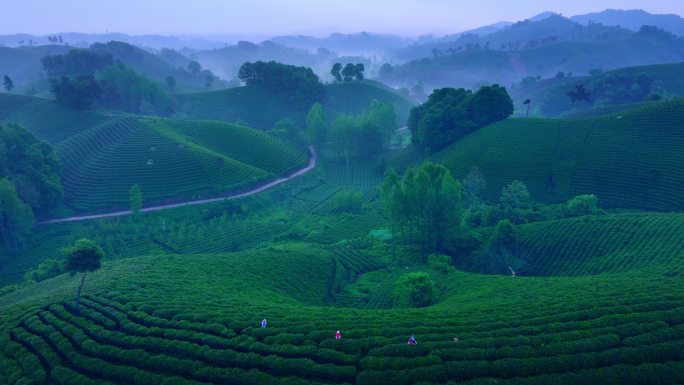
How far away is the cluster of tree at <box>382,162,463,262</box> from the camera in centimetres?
5638

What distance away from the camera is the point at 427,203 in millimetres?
56969

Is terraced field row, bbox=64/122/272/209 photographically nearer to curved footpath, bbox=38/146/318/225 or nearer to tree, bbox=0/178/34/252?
curved footpath, bbox=38/146/318/225

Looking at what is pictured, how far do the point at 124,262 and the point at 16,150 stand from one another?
49.1 metres

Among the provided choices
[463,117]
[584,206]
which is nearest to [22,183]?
[463,117]

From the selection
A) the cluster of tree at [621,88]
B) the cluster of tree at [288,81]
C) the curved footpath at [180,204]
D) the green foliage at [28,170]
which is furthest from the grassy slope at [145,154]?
the cluster of tree at [621,88]

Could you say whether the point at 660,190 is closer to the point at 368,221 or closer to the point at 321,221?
the point at 368,221

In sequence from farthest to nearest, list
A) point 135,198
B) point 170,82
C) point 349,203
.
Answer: point 170,82, point 349,203, point 135,198

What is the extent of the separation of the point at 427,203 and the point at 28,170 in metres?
77.8

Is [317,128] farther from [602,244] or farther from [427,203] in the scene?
[602,244]

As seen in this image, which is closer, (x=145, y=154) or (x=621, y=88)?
(x=145, y=154)

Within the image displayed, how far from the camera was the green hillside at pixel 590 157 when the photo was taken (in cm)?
7181

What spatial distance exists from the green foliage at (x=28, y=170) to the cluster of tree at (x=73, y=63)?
82391 millimetres

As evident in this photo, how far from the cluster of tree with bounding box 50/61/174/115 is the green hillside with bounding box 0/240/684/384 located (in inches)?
3683

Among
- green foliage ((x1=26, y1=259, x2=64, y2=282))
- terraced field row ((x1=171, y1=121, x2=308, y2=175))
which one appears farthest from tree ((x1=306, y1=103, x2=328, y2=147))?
green foliage ((x1=26, y1=259, x2=64, y2=282))
